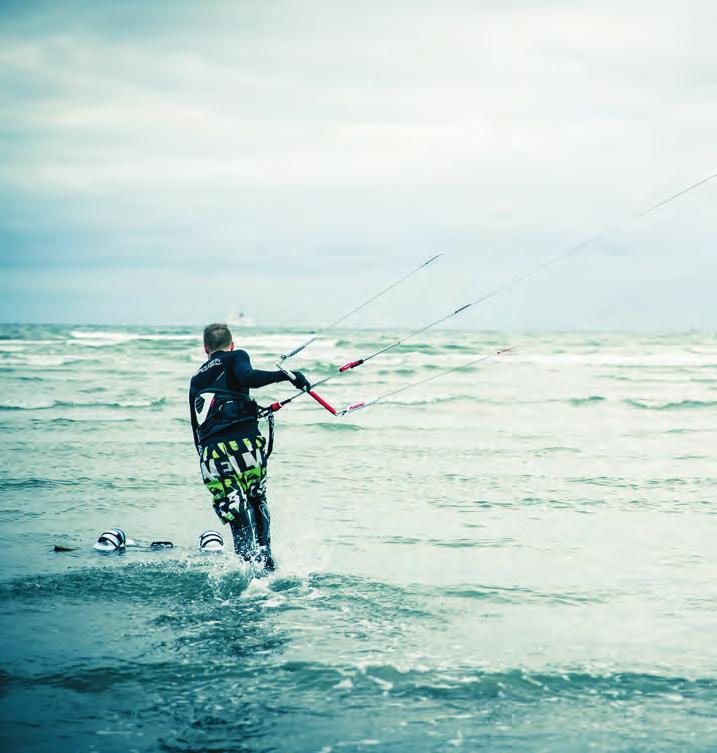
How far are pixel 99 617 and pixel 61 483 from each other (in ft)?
16.0

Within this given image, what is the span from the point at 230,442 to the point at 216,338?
0.75m

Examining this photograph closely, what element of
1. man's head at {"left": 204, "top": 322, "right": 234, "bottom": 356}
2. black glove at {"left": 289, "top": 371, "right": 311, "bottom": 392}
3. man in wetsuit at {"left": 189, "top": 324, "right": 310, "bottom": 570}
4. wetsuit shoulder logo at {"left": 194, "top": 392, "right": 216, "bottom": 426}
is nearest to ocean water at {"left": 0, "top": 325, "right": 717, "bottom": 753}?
man in wetsuit at {"left": 189, "top": 324, "right": 310, "bottom": 570}

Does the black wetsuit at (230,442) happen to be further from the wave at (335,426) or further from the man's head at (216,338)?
the wave at (335,426)

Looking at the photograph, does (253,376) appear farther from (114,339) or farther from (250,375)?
(114,339)

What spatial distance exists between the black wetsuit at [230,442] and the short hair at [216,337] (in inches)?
3.0

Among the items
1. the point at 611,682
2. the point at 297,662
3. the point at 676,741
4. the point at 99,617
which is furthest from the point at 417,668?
the point at 99,617

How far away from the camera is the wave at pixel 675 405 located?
18812 mm

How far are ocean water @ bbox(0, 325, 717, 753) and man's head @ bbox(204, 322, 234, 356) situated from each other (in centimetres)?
162

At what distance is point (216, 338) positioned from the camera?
6219 mm

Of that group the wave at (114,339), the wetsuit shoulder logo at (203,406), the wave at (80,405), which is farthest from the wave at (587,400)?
the wave at (114,339)

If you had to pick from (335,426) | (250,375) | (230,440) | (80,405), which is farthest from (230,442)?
(80,405)

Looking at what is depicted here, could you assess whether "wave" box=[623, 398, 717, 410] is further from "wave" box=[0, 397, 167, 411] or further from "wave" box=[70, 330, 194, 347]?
"wave" box=[70, 330, 194, 347]

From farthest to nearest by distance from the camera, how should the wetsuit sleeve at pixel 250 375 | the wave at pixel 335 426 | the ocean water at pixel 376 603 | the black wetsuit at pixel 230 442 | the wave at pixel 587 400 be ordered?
the wave at pixel 587 400, the wave at pixel 335 426, the black wetsuit at pixel 230 442, the wetsuit sleeve at pixel 250 375, the ocean water at pixel 376 603

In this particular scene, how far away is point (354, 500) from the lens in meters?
9.14
